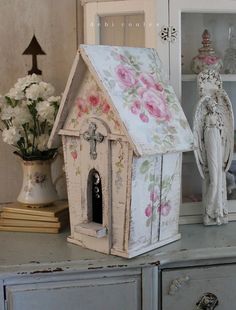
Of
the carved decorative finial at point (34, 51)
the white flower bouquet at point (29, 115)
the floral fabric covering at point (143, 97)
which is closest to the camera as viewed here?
the floral fabric covering at point (143, 97)

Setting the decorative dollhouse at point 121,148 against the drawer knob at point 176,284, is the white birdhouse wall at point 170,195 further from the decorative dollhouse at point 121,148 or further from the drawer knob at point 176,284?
the drawer knob at point 176,284

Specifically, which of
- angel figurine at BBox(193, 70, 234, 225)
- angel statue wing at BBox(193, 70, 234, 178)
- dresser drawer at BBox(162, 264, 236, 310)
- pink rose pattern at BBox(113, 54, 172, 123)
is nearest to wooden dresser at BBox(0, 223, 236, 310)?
dresser drawer at BBox(162, 264, 236, 310)

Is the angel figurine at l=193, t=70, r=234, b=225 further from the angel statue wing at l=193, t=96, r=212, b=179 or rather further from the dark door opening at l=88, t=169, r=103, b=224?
the dark door opening at l=88, t=169, r=103, b=224

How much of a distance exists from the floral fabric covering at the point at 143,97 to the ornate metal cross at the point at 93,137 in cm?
10

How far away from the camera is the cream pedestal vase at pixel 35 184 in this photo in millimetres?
1521

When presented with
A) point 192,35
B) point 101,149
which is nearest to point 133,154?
point 101,149

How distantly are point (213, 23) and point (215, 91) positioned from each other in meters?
0.21

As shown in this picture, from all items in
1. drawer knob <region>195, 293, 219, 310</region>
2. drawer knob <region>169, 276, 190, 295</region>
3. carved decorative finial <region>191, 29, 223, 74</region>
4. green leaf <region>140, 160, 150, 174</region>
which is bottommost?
drawer knob <region>195, 293, 219, 310</region>

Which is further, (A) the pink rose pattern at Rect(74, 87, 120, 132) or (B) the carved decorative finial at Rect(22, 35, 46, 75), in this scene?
(B) the carved decorative finial at Rect(22, 35, 46, 75)

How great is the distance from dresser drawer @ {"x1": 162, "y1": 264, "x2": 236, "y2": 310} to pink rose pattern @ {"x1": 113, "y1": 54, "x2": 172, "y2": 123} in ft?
1.32

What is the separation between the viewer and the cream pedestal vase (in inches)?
59.9

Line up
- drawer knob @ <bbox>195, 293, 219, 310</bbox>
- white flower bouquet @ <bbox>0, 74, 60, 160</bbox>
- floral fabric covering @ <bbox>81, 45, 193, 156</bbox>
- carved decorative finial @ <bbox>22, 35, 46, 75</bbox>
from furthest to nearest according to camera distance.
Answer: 1. carved decorative finial @ <bbox>22, 35, 46, 75</bbox>
2. white flower bouquet @ <bbox>0, 74, 60, 160</bbox>
3. drawer knob @ <bbox>195, 293, 219, 310</bbox>
4. floral fabric covering @ <bbox>81, 45, 193, 156</bbox>

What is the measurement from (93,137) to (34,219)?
0.35 metres

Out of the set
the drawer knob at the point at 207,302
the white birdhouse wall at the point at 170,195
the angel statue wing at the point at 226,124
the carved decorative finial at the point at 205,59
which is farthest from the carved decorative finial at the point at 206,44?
the drawer knob at the point at 207,302
